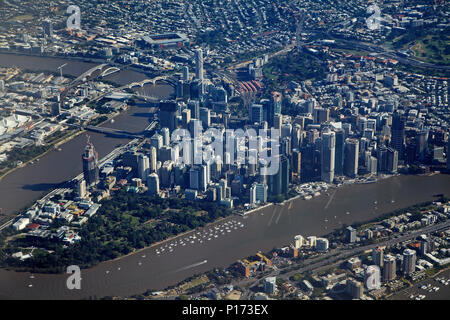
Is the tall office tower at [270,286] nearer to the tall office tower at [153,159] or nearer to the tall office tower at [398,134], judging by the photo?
the tall office tower at [153,159]

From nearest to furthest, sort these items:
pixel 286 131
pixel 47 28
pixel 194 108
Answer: pixel 286 131, pixel 194 108, pixel 47 28

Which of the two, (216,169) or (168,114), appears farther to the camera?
(168,114)

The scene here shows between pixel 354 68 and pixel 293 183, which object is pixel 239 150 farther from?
pixel 354 68

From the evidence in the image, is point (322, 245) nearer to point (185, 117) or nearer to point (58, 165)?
point (58, 165)

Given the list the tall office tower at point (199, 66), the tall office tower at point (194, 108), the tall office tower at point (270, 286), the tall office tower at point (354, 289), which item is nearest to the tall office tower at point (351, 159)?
the tall office tower at point (194, 108)

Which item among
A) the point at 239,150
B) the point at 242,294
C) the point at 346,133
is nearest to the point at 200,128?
the point at 239,150

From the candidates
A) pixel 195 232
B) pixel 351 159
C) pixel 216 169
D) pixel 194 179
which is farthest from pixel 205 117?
pixel 195 232

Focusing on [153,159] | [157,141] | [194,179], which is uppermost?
[157,141]
